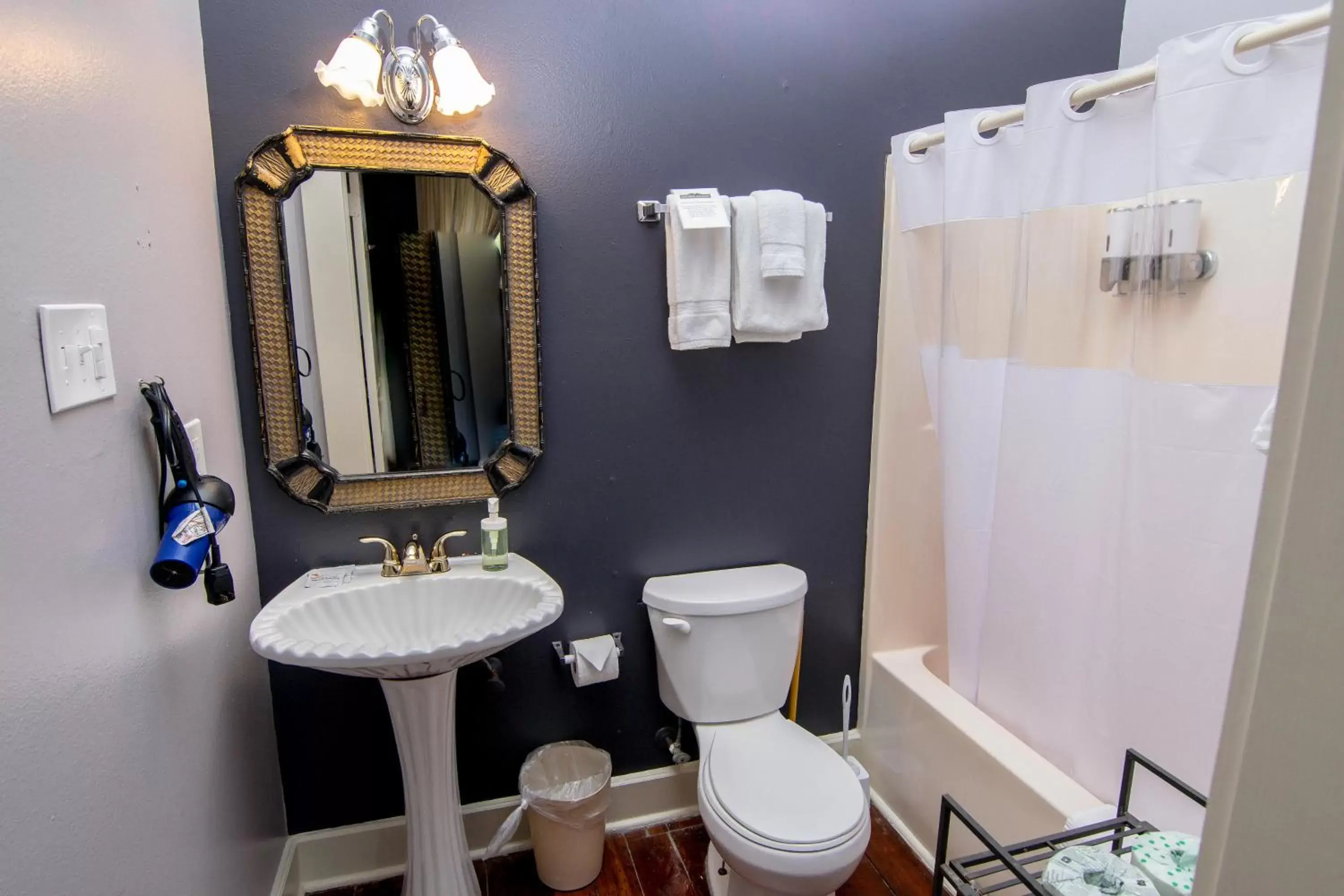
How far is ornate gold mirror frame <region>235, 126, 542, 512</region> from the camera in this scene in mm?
1476

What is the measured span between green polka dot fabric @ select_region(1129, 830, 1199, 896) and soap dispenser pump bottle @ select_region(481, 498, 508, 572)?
125cm

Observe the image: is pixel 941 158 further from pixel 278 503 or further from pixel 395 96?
pixel 278 503

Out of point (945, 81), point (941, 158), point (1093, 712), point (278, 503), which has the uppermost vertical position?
→ point (945, 81)

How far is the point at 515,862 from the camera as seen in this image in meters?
1.84

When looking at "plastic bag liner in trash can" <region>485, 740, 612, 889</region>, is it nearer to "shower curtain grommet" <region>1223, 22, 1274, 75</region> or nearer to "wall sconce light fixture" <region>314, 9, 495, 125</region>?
"wall sconce light fixture" <region>314, 9, 495, 125</region>

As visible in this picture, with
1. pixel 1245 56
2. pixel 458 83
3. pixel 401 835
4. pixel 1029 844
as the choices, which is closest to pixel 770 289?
pixel 458 83

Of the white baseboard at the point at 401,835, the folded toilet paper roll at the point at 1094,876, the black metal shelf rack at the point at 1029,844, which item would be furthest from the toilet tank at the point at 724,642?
the folded toilet paper roll at the point at 1094,876

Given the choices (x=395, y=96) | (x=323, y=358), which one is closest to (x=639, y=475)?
(x=323, y=358)

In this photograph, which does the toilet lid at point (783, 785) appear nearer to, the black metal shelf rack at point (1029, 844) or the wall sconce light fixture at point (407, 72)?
the black metal shelf rack at point (1029, 844)

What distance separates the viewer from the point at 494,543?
163 centimetres

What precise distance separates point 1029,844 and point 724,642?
2.74 ft

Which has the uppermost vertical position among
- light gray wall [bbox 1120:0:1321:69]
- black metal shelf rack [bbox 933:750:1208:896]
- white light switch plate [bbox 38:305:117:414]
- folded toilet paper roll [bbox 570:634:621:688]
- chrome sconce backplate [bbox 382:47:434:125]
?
light gray wall [bbox 1120:0:1321:69]

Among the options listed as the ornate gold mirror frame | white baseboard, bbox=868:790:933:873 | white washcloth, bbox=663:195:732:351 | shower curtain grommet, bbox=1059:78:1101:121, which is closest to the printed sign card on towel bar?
white washcloth, bbox=663:195:732:351

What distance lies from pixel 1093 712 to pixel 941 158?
1.28m
